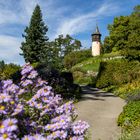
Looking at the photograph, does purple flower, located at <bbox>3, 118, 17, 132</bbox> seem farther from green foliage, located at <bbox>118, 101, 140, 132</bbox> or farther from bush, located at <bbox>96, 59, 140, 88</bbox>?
bush, located at <bbox>96, 59, 140, 88</bbox>

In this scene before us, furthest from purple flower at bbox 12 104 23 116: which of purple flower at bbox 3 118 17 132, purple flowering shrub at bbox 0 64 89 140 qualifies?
purple flower at bbox 3 118 17 132

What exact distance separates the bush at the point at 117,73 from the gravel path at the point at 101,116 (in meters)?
6.63

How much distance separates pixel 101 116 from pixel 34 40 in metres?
42.8

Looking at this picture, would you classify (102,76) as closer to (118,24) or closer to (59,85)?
(59,85)

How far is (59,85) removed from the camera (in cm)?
2075

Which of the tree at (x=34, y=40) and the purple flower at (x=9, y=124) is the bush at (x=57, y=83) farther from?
the tree at (x=34, y=40)

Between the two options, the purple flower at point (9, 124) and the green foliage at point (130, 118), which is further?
the green foliage at point (130, 118)

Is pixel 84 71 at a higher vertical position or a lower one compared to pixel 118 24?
lower

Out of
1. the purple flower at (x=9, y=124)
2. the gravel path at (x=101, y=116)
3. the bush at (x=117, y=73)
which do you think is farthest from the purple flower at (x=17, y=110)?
the bush at (x=117, y=73)

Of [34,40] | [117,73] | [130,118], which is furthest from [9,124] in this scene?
[34,40]

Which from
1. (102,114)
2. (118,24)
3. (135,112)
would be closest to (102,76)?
(102,114)

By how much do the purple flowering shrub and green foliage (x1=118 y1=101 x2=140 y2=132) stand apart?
701 cm

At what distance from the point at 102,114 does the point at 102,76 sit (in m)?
14.9

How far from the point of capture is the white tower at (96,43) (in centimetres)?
8488
